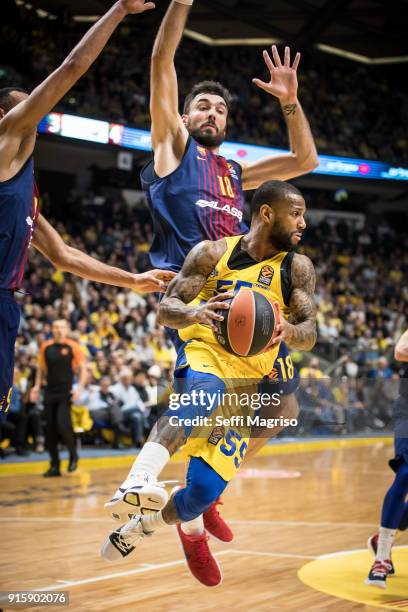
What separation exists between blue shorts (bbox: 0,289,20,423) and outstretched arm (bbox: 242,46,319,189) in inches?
82.7

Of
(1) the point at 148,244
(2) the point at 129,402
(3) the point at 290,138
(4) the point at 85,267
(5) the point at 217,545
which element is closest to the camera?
(4) the point at 85,267

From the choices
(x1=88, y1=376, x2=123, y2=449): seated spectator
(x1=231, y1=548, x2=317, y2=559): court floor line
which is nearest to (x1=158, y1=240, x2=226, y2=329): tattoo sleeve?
(x1=231, y1=548, x2=317, y2=559): court floor line

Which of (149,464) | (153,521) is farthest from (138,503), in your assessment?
(153,521)

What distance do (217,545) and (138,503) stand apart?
3959mm

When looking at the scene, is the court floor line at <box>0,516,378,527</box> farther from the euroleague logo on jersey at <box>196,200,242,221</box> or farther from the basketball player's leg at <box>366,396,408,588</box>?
the euroleague logo on jersey at <box>196,200,242,221</box>

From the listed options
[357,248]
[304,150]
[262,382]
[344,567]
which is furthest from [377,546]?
[357,248]

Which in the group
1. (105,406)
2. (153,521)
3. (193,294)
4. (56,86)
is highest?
(56,86)

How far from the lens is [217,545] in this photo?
7734 mm

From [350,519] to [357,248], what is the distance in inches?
813

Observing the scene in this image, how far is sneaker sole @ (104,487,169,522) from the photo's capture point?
13.0 feet

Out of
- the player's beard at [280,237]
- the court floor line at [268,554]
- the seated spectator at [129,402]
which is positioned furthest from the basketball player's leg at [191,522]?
the seated spectator at [129,402]

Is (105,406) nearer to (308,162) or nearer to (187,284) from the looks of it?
(308,162)

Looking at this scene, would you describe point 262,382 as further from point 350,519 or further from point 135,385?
point 135,385

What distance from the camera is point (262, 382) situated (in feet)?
15.3
